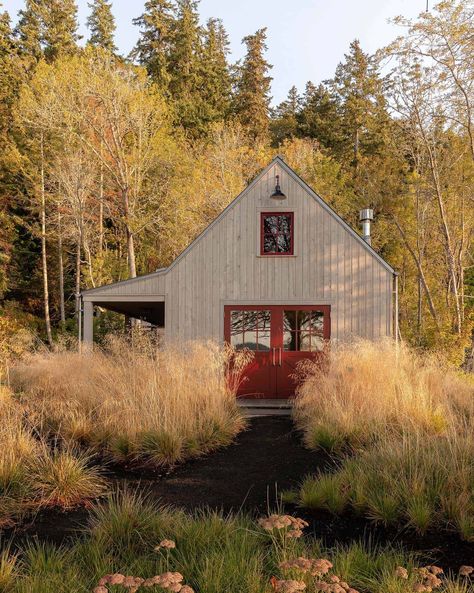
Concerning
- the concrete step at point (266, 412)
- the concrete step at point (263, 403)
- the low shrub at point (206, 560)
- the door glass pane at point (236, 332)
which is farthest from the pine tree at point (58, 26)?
the low shrub at point (206, 560)

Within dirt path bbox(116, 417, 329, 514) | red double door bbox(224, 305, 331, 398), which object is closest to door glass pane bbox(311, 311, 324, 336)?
red double door bbox(224, 305, 331, 398)

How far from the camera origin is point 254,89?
1554 inches

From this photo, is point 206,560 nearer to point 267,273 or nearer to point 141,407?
point 141,407

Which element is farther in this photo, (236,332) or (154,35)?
(154,35)

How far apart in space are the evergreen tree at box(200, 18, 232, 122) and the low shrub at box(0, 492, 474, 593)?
1318 inches

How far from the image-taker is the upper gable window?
14211 mm

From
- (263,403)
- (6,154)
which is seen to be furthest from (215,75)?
(263,403)

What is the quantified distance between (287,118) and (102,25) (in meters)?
14.1

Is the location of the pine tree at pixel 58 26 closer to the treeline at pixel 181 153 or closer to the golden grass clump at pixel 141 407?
the treeline at pixel 181 153

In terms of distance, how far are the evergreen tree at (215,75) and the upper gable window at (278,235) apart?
23263mm

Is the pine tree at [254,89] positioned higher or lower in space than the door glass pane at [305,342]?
higher

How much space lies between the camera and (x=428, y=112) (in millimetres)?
19625

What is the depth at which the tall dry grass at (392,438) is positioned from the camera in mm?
4992

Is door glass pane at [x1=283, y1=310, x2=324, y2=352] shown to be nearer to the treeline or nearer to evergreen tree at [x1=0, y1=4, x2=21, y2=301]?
the treeline
